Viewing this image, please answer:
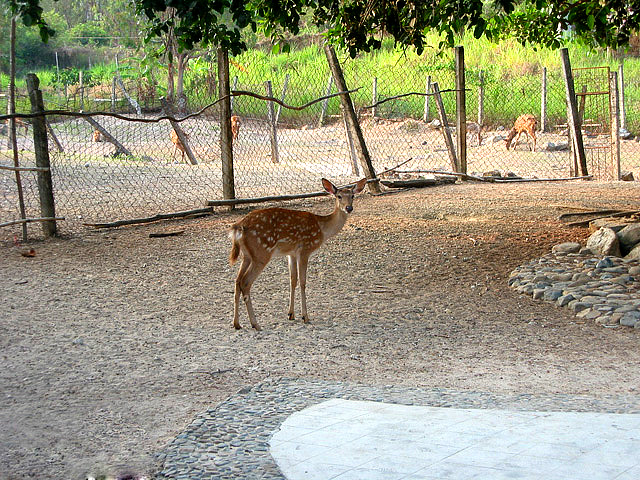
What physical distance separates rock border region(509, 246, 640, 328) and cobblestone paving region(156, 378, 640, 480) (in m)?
1.86

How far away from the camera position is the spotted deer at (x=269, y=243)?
237 inches

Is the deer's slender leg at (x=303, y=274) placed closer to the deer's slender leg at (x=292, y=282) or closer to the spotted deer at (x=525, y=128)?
the deer's slender leg at (x=292, y=282)

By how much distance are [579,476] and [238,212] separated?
7.74m

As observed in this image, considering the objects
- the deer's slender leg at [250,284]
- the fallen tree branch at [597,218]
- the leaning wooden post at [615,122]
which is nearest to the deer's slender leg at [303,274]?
the deer's slender leg at [250,284]

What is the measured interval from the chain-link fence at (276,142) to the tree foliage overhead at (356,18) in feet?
2.66

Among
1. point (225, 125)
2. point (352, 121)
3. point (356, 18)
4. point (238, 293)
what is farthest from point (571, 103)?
point (238, 293)

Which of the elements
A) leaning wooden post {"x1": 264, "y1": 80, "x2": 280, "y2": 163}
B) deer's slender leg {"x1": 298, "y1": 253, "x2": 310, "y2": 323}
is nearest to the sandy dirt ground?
deer's slender leg {"x1": 298, "y1": 253, "x2": 310, "y2": 323}

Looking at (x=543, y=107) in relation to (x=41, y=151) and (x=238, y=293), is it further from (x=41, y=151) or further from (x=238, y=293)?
(x=238, y=293)

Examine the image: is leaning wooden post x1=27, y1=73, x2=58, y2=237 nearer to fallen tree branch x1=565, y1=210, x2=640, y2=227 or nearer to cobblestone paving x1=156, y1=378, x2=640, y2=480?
cobblestone paving x1=156, y1=378, x2=640, y2=480

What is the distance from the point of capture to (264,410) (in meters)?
4.17

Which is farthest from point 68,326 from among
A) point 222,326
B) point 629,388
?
point 629,388

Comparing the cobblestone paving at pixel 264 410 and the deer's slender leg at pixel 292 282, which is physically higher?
the deer's slender leg at pixel 292 282

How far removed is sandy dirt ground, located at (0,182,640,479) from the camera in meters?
4.29

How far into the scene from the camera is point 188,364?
5.16m
